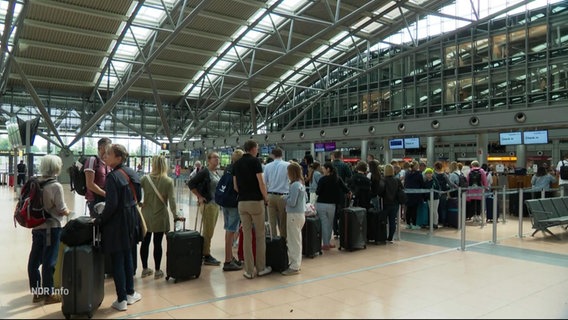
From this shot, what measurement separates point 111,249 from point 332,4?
67.5 ft

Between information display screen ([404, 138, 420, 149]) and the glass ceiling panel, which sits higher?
the glass ceiling panel

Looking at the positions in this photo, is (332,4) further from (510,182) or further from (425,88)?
(510,182)

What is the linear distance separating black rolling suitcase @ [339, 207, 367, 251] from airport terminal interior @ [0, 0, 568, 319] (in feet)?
0.82

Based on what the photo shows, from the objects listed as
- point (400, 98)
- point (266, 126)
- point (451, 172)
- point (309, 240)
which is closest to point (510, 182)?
point (451, 172)

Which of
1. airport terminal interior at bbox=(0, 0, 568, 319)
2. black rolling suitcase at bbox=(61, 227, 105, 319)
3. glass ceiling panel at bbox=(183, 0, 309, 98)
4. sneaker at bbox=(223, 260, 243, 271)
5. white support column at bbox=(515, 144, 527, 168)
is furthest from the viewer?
white support column at bbox=(515, 144, 527, 168)

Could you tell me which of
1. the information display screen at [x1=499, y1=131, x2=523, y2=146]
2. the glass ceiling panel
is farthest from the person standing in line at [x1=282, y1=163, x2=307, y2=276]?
the glass ceiling panel

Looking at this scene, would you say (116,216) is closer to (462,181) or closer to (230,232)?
(230,232)

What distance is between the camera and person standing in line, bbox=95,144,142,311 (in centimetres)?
426

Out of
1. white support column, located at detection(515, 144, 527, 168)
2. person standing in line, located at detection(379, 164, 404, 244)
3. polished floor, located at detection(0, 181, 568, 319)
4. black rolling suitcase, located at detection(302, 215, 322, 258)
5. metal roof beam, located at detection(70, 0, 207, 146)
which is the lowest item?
polished floor, located at detection(0, 181, 568, 319)

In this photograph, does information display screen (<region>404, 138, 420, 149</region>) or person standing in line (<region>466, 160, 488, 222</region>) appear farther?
information display screen (<region>404, 138, 420, 149</region>)

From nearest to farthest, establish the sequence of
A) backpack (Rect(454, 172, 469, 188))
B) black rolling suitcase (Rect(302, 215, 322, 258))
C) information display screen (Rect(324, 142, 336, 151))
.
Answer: black rolling suitcase (Rect(302, 215, 322, 258)) → backpack (Rect(454, 172, 469, 188)) → information display screen (Rect(324, 142, 336, 151))

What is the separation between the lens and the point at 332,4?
2222cm

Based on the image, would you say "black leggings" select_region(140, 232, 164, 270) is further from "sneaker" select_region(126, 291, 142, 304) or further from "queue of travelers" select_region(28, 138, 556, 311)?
"sneaker" select_region(126, 291, 142, 304)

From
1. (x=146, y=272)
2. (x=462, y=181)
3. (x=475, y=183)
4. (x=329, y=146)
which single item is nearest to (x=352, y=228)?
(x=146, y=272)
